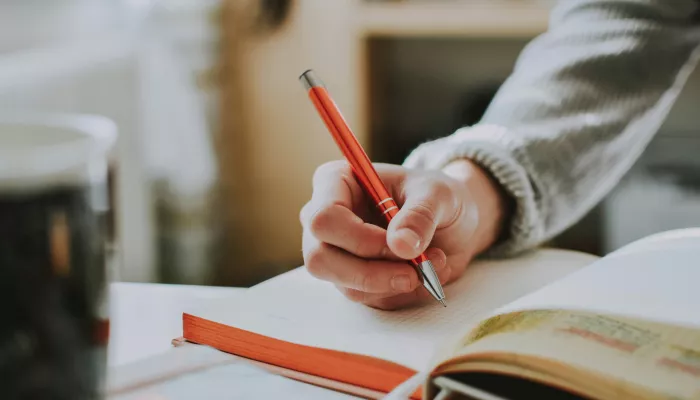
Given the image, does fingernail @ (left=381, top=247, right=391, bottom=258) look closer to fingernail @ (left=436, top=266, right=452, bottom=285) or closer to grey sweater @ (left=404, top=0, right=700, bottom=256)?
fingernail @ (left=436, top=266, right=452, bottom=285)

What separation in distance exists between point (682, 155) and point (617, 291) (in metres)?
1.27

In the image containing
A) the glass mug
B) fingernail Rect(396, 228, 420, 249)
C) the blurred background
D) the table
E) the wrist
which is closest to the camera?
the glass mug

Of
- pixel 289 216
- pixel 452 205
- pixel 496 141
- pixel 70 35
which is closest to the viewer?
pixel 452 205

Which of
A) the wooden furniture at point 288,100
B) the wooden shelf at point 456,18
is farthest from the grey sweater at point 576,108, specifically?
the wooden furniture at point 288,100

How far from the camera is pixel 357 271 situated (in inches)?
18.8

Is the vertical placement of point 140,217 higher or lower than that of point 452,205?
lower

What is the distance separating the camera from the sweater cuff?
616mm

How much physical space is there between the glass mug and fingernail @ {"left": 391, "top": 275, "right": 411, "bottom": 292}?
0.75 ft

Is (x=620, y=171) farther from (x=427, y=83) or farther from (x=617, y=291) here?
(x=427, y=83)

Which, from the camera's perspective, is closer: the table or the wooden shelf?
the table

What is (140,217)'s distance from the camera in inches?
60.7

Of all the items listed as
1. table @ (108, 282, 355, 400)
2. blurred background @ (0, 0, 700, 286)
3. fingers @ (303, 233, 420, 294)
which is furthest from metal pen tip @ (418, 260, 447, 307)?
blurred background @ (0, 0, 700, 286)

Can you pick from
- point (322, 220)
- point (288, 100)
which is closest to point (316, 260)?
point (322, 220)

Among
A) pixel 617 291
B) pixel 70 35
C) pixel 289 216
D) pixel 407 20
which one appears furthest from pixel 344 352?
pixel 289 216
